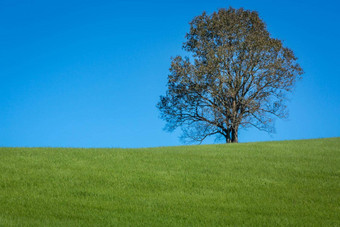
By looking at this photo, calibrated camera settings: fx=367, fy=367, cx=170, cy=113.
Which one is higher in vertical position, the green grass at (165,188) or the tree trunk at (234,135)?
the tree trunk at (234,135)

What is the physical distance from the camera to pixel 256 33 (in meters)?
29.8

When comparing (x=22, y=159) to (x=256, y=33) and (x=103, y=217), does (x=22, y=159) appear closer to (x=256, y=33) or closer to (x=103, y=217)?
(x=103, y=217)

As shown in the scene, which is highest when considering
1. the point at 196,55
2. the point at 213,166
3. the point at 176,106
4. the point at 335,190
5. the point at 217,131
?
the point at 196,55

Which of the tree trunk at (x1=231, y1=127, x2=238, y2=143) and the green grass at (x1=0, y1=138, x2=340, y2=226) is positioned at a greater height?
the tree trunk at (x1=231, y1=127, x2=238, y2=143)

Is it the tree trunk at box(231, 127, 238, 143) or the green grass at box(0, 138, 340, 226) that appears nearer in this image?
the green grass at box(0, 138, 340, 226)

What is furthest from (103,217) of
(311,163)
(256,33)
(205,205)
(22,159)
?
(256,33)

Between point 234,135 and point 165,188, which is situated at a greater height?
point 234,135

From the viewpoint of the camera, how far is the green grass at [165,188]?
9383 millimetres

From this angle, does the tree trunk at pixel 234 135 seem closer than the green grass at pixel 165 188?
No

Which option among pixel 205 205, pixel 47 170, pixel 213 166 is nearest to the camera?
pixel 205 205

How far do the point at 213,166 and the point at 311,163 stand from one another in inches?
192

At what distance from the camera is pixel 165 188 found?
11.9 metres

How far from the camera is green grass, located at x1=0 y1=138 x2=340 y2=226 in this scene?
938 cm

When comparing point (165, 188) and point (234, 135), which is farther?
point (234, 135)
